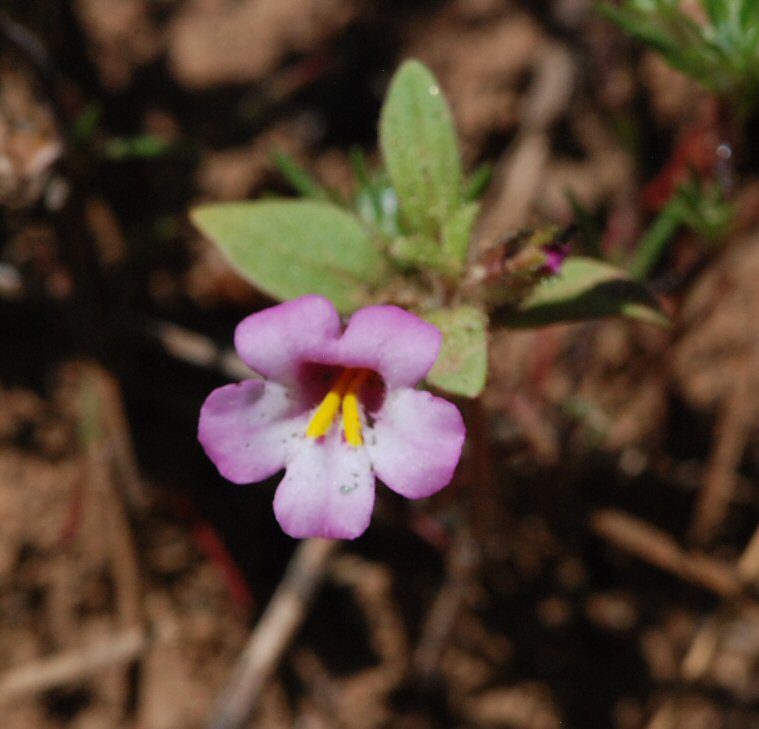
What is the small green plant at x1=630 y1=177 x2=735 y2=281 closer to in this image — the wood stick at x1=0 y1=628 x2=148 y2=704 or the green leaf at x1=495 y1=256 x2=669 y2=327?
the green leaf at x1=495 y1=256 x2=669 y2=327

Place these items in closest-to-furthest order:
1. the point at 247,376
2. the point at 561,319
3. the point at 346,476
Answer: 1. the point at 346,476
2. the point at 561,319
3. the point at 247,376

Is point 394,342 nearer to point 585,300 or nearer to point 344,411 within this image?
point 344,411

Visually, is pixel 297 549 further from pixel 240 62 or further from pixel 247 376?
pixel 240 62

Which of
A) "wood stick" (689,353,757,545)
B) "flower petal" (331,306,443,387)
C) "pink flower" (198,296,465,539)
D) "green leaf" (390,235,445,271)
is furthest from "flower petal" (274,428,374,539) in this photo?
"wood stick" (689,353,757,545)

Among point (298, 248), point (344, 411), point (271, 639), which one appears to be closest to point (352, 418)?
point (344, 411)

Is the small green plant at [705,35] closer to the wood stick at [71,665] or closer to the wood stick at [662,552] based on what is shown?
the wood stick at [662,552]

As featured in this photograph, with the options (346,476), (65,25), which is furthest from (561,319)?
(65,25)
